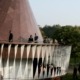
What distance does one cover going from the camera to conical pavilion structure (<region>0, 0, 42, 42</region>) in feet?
97.8

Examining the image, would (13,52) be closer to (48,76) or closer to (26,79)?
(26,79)

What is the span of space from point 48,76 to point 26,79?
234 centimetres

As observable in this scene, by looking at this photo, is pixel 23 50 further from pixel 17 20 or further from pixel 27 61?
pixel 17 20

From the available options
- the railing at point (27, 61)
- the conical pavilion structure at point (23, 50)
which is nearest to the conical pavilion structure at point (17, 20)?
the conical pavilion structure at point (23, 50)

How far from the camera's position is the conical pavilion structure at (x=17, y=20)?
29797 mm

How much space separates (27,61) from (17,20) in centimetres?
520

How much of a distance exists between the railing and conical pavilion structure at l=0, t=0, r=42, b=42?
7.69 ft

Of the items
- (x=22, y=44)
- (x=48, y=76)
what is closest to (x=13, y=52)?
(x=22, y=44)

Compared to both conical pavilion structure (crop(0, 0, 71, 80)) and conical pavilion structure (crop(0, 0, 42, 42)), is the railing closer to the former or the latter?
conical pavilion structure (crop(0, 0, 71, 80))

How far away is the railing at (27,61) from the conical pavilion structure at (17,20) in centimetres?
234

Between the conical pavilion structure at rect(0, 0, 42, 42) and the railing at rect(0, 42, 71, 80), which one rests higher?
the conical pavilion structure at rect(0, 0, 42, 42)

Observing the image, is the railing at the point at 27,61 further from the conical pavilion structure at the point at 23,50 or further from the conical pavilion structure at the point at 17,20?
the conical pavilion structure at the point at 17,20

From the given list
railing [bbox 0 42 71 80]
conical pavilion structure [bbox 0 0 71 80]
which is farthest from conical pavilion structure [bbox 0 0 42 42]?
railing [bbox 0 42 71 80]

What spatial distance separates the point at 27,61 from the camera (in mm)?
27094
